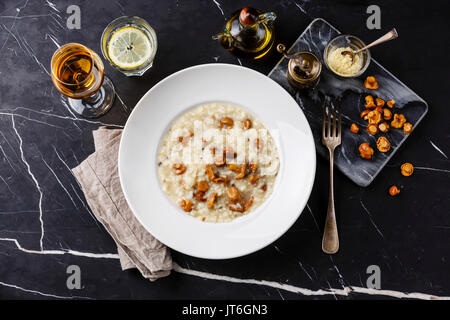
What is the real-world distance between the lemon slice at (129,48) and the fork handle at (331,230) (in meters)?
1.20

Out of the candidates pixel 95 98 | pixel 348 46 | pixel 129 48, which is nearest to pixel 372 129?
pixel 348 46

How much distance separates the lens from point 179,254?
2277mm

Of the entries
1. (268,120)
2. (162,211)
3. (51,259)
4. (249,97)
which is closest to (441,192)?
(268,120)

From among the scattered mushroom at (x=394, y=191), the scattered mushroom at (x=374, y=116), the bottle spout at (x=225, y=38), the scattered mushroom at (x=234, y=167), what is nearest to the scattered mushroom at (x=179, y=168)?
the scattered mushroom at (x=234, y=167)

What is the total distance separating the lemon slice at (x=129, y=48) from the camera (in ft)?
7.25

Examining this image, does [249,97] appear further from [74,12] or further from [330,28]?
[74,12]

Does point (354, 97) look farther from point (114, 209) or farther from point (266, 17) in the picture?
point (114, 209)

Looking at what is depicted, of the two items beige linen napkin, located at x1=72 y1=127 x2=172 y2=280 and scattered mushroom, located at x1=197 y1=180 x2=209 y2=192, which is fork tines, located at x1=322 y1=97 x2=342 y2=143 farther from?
beige linen napkin, located at x1=72 y1=127 x2=172 y2=280

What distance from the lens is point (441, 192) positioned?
90.5 inches

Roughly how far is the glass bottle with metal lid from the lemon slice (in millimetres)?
798

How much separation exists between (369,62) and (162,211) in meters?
1.43

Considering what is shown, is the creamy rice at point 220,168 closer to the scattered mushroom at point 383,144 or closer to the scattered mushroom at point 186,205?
the scattered mushroom at point 186,205

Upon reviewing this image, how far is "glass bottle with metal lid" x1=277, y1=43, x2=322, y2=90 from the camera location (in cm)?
217
